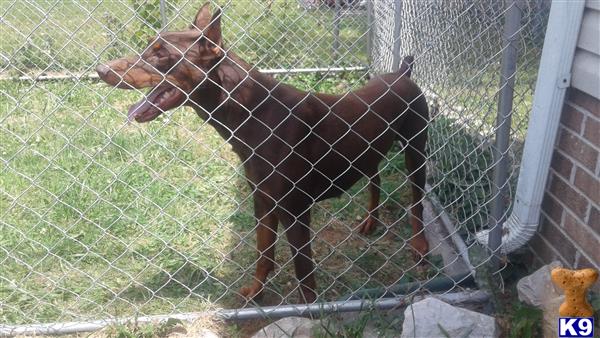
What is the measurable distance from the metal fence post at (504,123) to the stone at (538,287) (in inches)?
8.1

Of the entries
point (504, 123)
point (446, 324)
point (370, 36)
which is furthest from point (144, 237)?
point (370, 36)

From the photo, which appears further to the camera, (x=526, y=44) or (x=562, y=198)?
(x=526, y=44)

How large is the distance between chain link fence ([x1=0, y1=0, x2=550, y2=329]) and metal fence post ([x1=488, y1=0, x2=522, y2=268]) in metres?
0.05

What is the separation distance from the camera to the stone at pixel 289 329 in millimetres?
2490

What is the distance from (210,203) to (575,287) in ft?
8.09

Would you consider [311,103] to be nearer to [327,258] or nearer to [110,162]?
[327,258]

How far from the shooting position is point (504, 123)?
248 cm

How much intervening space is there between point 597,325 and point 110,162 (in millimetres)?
3421

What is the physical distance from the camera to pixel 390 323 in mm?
2559

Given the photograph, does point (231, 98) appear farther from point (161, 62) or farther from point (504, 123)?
point (504, 123)

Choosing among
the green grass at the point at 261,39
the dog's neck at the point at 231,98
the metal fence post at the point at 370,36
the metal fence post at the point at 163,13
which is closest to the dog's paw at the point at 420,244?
the dog's neck at the point at 231,98

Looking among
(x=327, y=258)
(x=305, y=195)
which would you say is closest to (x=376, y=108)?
(x=305, y=195)

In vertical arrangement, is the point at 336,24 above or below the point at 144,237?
above

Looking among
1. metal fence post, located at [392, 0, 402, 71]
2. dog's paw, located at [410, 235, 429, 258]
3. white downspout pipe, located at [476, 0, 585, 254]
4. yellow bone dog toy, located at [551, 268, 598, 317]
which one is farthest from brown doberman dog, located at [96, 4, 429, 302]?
metal fence post, located at [392, 0, 402, 71]
